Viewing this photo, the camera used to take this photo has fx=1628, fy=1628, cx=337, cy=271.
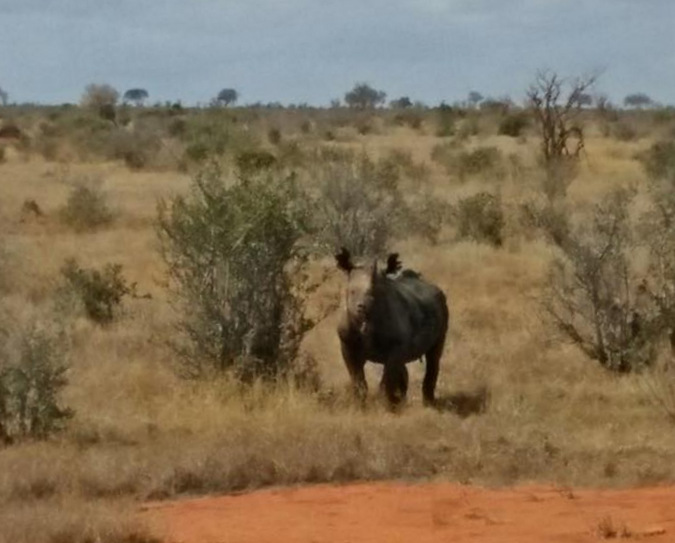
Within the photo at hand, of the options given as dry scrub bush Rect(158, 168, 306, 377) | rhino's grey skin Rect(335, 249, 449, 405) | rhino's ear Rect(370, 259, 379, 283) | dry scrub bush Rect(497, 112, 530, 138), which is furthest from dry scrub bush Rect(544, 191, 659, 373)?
dry scrub bush Rect(497, 112, 530, 138)

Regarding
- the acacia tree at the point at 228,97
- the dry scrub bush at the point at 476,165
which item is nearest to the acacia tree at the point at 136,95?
the acacia tree at the point at 228,97

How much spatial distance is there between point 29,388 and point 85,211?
17.8 m

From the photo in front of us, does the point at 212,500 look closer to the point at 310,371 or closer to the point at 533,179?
the point at 310,371

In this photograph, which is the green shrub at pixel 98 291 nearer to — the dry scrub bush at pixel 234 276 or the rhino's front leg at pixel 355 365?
the dry scrub bush at pixel 234 276

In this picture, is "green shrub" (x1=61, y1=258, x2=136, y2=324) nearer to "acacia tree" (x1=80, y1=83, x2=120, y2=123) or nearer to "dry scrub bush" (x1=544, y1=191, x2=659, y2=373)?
"dry scrub bush" (x1=544, y1=191, x2=659, y2=373)

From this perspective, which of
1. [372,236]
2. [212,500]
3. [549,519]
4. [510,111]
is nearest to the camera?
[549,519]

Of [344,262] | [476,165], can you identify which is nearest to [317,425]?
[344,262]

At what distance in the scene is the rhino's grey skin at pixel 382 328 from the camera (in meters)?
14.5

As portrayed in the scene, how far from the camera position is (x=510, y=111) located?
70125mm

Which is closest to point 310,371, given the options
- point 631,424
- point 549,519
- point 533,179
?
point 631,424

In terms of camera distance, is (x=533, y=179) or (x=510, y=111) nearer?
(x=533, y=179)

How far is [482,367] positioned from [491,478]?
202 inches

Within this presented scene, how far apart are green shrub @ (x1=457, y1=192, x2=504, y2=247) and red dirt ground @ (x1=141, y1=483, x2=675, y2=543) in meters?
15.9

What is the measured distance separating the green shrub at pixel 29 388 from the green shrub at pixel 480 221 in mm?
14564
